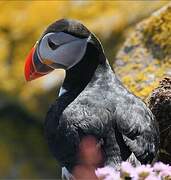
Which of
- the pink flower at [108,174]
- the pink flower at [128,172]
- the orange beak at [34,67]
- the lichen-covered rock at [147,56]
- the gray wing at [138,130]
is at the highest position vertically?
the orange beak at [34,67]

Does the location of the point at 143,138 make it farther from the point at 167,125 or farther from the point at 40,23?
the point at 40,23

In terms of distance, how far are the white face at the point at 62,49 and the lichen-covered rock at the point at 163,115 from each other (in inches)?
21.0

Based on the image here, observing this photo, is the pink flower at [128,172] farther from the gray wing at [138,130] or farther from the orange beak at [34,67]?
the orange beak at [34,67]

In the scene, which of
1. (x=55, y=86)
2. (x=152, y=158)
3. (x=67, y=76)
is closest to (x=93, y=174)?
(x=152, y=158)

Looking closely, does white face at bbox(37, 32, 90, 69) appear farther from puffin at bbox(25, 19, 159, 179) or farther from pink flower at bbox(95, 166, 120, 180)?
pink flower at bbox(95, 166, 120, 180)

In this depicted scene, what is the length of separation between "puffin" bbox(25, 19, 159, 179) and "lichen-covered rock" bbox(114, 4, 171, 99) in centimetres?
87

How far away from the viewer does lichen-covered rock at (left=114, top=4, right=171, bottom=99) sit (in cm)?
534

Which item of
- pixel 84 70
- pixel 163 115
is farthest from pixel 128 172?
pixel 163 115

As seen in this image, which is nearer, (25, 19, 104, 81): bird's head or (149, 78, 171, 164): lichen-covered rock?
(25, 19, 104, 81): bird's head

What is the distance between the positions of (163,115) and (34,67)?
0.77 metres

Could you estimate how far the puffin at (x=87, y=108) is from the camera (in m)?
4.05

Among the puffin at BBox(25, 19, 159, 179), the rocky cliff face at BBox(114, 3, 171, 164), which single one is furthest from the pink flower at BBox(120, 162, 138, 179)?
the rocky cliff face at BBox(114, 3, 171, 164)

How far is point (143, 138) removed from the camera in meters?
4.13

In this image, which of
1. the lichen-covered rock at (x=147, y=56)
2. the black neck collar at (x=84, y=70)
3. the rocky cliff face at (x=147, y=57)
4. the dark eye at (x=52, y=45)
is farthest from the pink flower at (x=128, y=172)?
the lichen-covered rock at (x=147, y=56)
